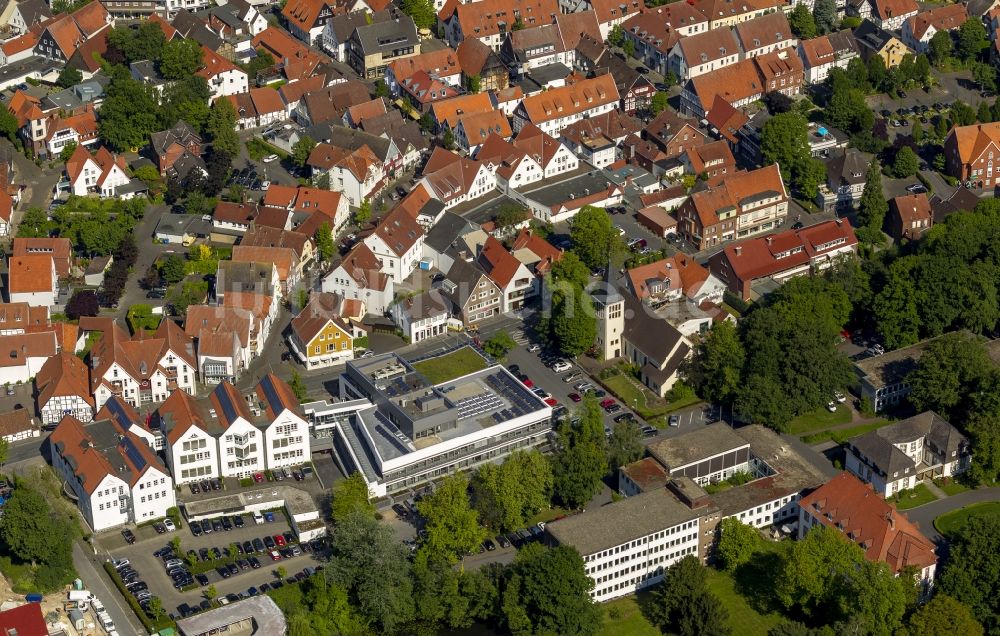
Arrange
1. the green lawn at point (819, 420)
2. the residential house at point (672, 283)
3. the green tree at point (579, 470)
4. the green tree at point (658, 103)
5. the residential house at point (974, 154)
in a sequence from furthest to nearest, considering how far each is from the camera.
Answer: the green tree at point (658, 103)
the residential house at point (974, 154)
the residential house at point (672, 283)
the green lawn at point (819, 420)
the green tree at point (579, 470)

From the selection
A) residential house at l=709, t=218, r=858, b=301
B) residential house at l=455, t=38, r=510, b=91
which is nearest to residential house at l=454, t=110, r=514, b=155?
residential house at l=455, t=38, r=510, b=91

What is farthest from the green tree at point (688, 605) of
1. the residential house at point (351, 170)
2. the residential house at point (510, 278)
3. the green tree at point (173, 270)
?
the residential house at point (351, 170)

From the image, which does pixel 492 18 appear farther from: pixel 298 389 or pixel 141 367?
pixel 141 367

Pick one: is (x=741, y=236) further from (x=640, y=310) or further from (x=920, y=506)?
(x=920, y=506)

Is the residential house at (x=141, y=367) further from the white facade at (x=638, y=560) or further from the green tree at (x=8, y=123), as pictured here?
the green tree at (x=8, y=123)

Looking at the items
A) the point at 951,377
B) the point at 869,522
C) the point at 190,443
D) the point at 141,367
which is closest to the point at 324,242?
the point at 141,367
